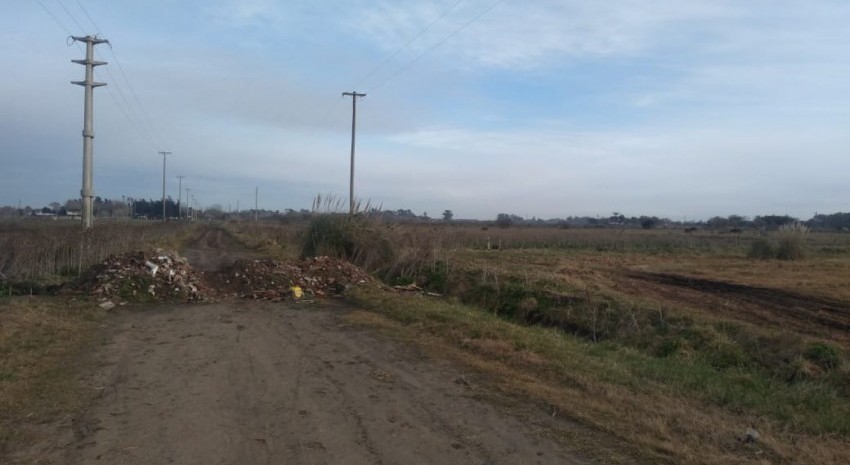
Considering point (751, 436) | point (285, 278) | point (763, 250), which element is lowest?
point (751, 436)

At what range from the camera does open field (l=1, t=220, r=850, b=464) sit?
616 centimetres

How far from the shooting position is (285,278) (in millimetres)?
17562

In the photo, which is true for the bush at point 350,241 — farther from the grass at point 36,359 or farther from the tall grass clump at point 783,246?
the tall grass clump at point 783,246

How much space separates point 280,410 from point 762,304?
1691cm

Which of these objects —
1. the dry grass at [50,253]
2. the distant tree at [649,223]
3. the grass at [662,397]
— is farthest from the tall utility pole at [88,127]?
the distant tree at [649,223]

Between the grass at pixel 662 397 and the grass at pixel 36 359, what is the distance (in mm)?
4983

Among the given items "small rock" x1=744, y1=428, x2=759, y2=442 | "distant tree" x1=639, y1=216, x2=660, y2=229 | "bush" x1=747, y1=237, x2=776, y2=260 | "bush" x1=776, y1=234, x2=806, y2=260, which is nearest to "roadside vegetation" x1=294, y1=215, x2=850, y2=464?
"small rock" x1=744, y1=428, x2=759, y2=442

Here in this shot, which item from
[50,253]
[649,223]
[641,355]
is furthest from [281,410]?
[649,223]

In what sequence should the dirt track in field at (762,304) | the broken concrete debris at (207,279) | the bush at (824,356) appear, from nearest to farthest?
the bush at (824,356), the dirt track in field at (762,304), the broken concrete debris at (207,279)

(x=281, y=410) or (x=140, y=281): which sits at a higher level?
(x=140, y=281)

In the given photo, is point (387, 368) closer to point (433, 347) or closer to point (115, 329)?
point (433, 347)

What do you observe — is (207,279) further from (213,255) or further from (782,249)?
(782,249)

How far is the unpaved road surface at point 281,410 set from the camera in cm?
547

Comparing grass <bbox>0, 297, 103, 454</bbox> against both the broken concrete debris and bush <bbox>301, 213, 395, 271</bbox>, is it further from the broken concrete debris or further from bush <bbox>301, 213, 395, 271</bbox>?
bush <bbox>301, 213, 395, 271</bbox>
